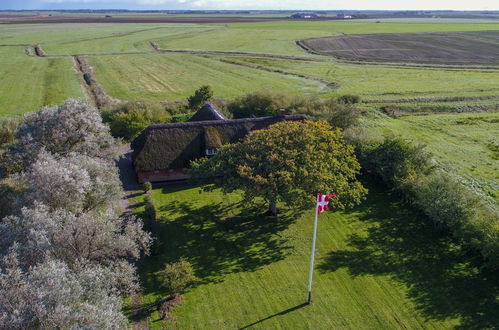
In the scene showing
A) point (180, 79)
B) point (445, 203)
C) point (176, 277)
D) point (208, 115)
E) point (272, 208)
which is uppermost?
point (180, 79)

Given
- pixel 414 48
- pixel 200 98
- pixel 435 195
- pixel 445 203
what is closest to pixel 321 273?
pixel 445 203

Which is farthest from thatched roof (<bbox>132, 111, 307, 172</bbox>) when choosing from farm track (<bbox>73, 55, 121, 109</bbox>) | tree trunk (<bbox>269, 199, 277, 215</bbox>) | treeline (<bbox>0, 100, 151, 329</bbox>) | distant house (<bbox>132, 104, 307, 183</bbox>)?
farm track (<bbox>73, 55, 121, 109</bbox>)

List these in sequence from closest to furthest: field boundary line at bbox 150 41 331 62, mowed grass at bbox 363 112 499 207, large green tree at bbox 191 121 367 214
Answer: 1. large green tree at bbox 191 121 367 214
2. mowed grass at bbox 363 112 499 207
3. field boundary line at bbox 150 41 331 62

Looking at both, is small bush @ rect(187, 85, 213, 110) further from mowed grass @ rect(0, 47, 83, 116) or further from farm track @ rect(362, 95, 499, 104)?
farm track @ rect(362, 95, 499, 104)

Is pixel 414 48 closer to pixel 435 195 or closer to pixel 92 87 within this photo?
pixel 92 87

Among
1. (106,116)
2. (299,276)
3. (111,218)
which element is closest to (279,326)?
(299,276)

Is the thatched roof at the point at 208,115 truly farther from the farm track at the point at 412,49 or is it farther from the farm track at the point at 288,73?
the farm track at the point at 412,49
